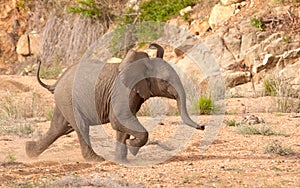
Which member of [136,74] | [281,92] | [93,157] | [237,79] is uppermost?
[136,74]

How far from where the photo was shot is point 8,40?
24.4 metres

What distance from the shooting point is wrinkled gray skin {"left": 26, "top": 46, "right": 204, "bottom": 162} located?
7.46 metres

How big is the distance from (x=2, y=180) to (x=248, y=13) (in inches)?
481

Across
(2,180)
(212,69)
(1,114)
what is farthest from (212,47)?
(2,180)

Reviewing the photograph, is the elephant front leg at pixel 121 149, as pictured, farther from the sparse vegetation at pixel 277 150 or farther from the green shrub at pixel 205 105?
the green shrub at pixel 205 105

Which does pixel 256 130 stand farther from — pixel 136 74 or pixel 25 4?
pixel 25 4

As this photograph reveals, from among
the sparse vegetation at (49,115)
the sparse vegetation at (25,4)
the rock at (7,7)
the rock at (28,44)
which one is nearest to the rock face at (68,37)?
the rock at (28,44)

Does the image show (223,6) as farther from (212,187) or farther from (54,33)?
(212,187)

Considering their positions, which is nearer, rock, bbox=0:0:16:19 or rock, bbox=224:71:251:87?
rock, bbox=224:71:251:87

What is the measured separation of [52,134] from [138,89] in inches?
64.7

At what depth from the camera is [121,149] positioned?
25.7 feet

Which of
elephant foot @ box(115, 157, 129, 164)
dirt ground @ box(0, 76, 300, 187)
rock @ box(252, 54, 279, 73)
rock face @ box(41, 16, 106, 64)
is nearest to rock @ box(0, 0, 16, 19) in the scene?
rock face @ box(41, 16, 106, 64)

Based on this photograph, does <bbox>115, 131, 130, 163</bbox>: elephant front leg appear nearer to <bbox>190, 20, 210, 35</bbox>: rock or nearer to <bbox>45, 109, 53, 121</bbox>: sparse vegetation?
<bbox>45, 109, 53, 121</bbox>: sparse vegetation

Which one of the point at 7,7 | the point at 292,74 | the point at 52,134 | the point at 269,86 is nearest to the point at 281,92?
the point at 269,86
